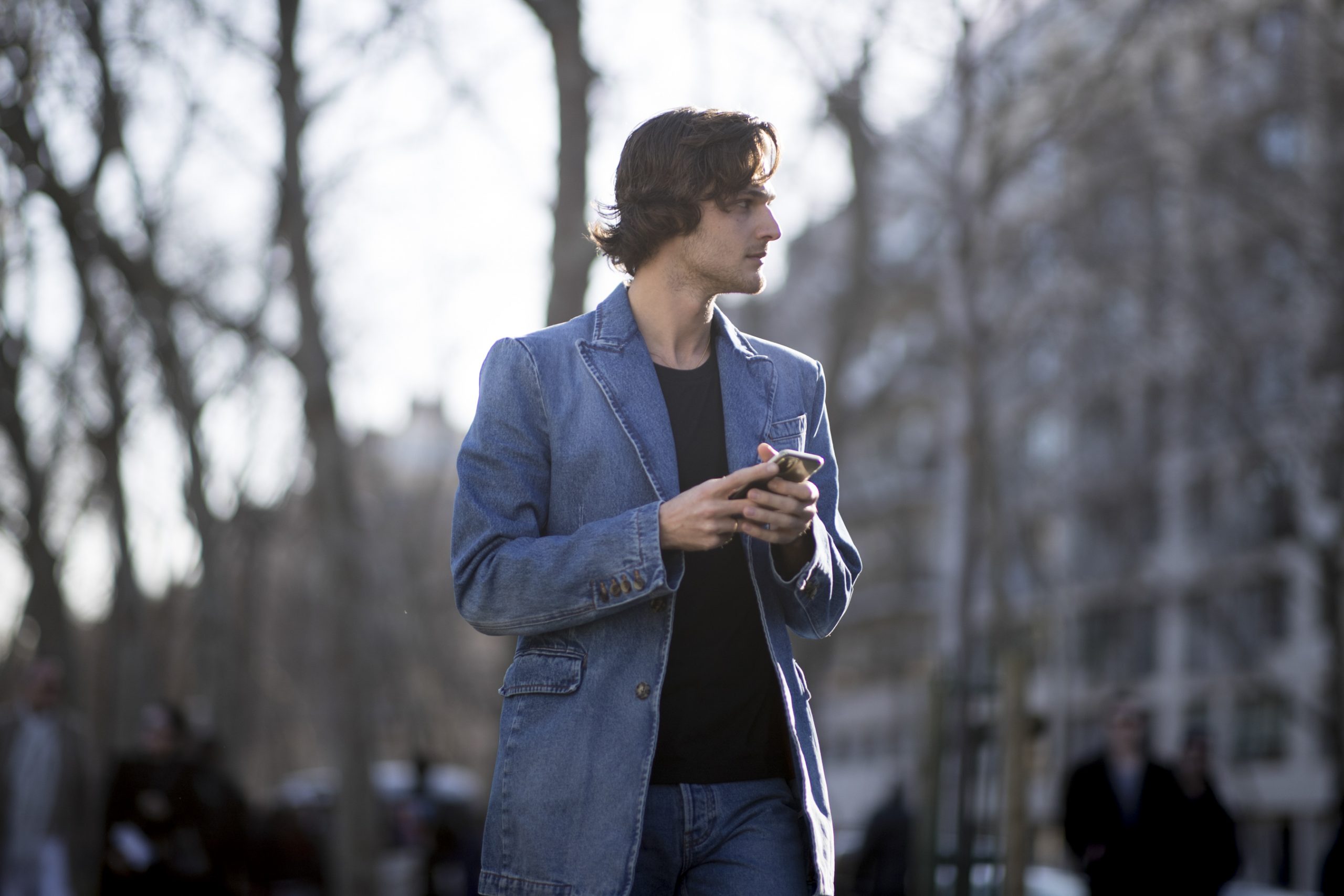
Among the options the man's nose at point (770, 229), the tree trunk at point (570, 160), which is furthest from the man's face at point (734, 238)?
the tree trunk at point (570, 160)

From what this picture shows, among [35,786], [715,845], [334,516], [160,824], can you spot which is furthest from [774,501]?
[334,516]

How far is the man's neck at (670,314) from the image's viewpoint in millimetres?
3146

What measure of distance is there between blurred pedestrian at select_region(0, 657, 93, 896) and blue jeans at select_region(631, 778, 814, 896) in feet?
27.9

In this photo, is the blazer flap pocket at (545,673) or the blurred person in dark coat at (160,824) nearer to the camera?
the blazer flap pocket at (545,673)

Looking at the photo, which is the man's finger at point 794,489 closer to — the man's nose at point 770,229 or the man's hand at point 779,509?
the man's hand at point 779,509

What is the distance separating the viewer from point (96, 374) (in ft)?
66.7

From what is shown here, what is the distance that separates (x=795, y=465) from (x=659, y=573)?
311 millimetres

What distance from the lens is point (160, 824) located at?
937 centimetres

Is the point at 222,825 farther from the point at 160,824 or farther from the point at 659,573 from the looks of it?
the point at 659,573

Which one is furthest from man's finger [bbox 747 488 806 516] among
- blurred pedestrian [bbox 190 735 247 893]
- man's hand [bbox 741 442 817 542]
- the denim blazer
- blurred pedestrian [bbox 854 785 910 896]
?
blurred pedestrian [bbox 854 785 910 896]

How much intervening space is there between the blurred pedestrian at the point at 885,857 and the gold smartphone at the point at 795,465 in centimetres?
972

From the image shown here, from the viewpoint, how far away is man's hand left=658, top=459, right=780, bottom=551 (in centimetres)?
263

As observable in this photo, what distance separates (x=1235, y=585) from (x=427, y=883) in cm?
2580

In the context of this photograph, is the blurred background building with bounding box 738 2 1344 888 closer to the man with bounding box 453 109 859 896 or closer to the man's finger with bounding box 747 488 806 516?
A: the man with bounding box 453 109 859 896
